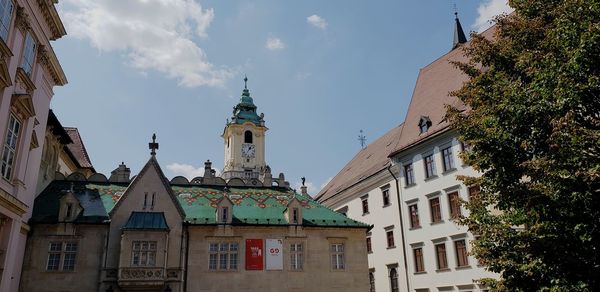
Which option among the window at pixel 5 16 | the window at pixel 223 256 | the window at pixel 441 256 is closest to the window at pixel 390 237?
the window at pixel 441 256

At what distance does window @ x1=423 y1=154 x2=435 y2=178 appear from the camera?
35403mm

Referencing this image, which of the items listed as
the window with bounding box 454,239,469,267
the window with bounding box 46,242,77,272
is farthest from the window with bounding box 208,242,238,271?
the window with bounding box 454,239,469,267

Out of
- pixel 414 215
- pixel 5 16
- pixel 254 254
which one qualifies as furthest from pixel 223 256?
pixel 5 16

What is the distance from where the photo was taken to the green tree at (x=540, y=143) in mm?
12875

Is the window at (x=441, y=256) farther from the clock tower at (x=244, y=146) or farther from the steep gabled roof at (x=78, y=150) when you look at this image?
the clock tower at (x=244, y=146)

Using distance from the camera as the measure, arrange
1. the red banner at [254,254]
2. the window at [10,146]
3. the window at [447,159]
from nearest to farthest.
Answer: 1. the window at [10,146]
2. the red banner at [254,254]
3. the window at [447,159]

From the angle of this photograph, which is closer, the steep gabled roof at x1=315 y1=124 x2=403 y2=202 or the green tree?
the green tree

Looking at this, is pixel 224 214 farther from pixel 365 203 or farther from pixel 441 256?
pixel 365 203

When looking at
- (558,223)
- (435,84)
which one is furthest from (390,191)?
(558,223)

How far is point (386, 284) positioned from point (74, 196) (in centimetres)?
2588

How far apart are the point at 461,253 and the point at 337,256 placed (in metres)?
9.19

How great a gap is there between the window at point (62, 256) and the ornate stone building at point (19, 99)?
7.50 ft

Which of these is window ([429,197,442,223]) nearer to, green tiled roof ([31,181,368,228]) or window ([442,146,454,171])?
window ([442,146,454,171])

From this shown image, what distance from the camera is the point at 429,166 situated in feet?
118
